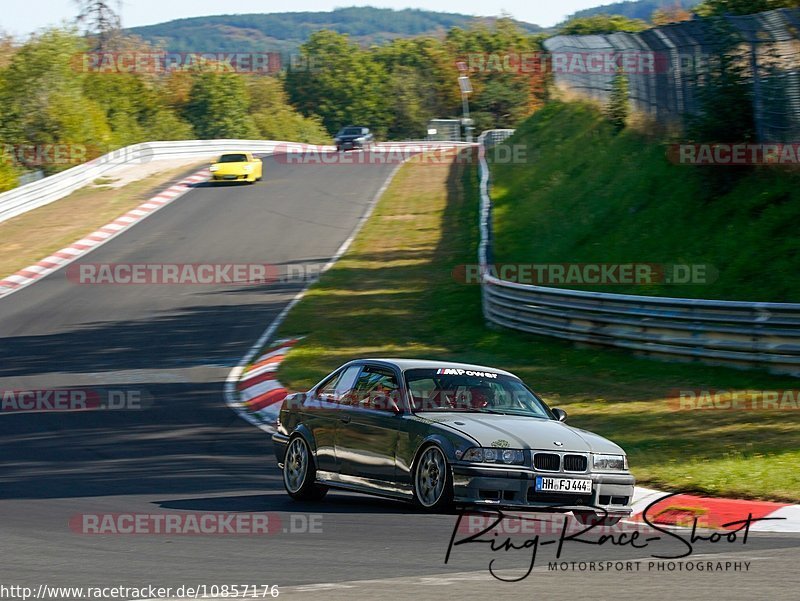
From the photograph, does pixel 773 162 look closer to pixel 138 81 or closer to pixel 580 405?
pixel 580 405

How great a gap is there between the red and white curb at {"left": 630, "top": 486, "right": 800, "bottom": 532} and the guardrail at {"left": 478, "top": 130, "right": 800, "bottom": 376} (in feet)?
18.4

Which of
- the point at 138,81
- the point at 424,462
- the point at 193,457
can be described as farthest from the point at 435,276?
the point at 138,81

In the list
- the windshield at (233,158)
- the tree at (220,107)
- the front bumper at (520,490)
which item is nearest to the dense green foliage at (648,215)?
the front bumper at (520,490)

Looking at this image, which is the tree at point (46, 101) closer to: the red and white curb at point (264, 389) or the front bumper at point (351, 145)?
the front bumper at point (351, 145)

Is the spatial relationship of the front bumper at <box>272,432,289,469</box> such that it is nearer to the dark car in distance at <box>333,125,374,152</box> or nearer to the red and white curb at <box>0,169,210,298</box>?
the red and white curb at <box>0,169,210,298</box>

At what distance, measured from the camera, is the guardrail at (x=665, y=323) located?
14.9 meters

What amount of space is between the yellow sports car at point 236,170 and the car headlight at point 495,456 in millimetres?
36638

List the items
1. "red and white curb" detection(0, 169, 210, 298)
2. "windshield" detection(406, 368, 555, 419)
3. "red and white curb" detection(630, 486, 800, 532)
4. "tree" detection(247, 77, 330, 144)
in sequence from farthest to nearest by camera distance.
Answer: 1. "tree" detection(247, 77, 330, 144)
2. "red and white curb" detection(0, 169, 210, 298)
3. "windshield" detection(406, 368, 555, 419)
4. "red and white curb" detection(630, 486, 800, 532)

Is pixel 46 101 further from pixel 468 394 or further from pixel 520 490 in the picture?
pixel 520 490

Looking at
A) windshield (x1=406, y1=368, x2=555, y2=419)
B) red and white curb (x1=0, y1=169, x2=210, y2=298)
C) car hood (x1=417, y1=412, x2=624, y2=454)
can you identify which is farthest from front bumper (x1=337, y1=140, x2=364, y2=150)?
car hood (x1=417, y1=412, x2=624, y2=454)

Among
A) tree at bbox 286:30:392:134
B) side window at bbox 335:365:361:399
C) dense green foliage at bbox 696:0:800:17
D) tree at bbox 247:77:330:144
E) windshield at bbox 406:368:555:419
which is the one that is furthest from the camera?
tree at bbox 286:30:392:134

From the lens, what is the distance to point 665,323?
16.7m

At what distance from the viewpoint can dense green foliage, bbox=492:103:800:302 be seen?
18078 mm

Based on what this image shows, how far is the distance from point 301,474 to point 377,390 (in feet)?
3.25
